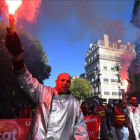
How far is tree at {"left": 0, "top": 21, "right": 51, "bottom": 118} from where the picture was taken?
1476 centimetres

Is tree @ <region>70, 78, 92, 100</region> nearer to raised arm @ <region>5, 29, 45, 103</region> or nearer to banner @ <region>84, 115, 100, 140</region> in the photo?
banner @ <region>84, 115, 100, 140</region>

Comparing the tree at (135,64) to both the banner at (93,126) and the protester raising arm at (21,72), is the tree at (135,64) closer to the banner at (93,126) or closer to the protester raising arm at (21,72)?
the banner at (93,126)

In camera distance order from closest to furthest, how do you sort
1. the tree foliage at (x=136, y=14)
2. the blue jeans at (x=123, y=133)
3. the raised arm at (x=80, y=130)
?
the raised arm at (x=80, y=130)
the blue jeans at (x=123, y=133)
the tree foliage at (x=136, y=14)

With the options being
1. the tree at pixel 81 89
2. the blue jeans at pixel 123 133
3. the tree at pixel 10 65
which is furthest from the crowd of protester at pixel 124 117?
the tree at pixel 81 89

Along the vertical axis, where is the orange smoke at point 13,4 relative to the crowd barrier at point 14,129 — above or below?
above

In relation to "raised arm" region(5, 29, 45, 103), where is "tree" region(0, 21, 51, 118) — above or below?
above

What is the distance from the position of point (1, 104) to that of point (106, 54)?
4088 cm

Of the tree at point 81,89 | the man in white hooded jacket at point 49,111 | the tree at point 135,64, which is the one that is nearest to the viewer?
the man in white hooded jacket at point 49,111

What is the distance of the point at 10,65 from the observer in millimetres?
14984

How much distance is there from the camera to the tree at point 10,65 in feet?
48.4

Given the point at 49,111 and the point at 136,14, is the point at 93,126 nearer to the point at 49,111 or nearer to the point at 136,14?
the point at 49,111

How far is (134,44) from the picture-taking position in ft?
62.2

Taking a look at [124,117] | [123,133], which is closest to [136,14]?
[124,117]

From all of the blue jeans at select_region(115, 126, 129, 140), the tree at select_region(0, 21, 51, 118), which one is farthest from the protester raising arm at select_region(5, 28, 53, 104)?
the tree at select_region(0, 21, 51, 118)
